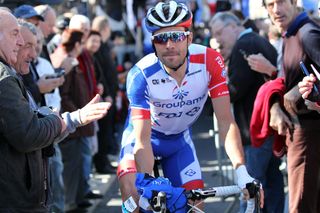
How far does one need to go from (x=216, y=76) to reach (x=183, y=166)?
0.77 m

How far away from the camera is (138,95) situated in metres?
5.21

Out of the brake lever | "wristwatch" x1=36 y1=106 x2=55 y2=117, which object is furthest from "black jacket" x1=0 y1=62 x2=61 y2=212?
the brake lever

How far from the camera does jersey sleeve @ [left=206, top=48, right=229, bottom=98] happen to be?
17.4ft

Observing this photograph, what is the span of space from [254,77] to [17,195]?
12.1ft

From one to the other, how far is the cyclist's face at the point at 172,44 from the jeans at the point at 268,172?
7.70 feet

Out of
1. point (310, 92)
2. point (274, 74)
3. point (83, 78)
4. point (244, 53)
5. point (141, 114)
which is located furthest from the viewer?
point (83, 78)

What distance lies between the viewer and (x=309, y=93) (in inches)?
220

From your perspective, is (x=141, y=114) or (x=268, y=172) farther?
(x=268, y=172)

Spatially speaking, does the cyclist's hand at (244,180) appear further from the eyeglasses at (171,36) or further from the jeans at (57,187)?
the jeans at (57,187)

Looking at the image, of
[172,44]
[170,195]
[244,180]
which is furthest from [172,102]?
[170,195]

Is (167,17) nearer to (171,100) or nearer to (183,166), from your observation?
(171,100)

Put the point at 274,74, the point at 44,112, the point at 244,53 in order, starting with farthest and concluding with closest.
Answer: the point at 244,53, the point at 274,74, the point at 44,112

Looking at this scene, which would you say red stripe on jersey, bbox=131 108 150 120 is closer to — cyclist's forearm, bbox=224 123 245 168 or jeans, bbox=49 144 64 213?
cyclist's forearm, bbox=224 123 245 168

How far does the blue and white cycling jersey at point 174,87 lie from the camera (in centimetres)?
523
